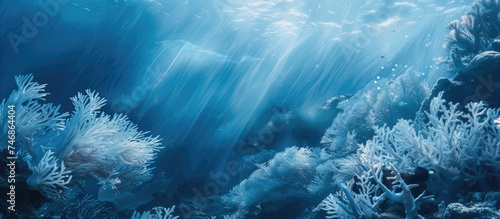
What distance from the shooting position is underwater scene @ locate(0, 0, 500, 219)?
3527 mm

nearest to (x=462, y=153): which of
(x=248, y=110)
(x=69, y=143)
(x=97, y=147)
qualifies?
(x=97, y=147)

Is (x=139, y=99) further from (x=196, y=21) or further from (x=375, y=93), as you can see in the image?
(x=375, y=93)

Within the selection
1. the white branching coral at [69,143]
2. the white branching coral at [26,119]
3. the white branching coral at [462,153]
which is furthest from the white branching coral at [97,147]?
the white branching coral at [462,153]

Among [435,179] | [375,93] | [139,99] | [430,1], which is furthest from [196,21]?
[435,179]

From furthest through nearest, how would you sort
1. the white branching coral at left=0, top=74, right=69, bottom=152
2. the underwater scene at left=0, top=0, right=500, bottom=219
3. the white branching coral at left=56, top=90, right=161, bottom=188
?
the underwater scene at left=0, top=0, right=500, bottom=219, the white branching coral at left=56, top=90, right=161, bottom=188, the white branching coral at left=0, top=74, right=69, bottom=152

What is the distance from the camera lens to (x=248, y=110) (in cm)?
1852

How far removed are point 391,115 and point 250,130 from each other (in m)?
7.62

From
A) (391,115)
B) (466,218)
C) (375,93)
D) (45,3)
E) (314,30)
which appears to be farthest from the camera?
(314,30)

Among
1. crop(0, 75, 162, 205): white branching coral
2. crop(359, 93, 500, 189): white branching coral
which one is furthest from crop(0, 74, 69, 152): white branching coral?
crop(359, 93, 500, 189): white branching coral

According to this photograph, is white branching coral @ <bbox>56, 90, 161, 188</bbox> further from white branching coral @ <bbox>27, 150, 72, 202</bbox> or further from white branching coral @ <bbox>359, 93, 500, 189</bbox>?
white branching coral @ <bbox>359, 93, 500, 189</bbox>

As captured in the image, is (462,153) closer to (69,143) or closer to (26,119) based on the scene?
(69,143)

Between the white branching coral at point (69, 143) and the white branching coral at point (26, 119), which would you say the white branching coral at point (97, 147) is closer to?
the white branching coral at point (69, 143)

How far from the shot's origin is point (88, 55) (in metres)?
14.5

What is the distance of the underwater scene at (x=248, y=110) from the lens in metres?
3.53
